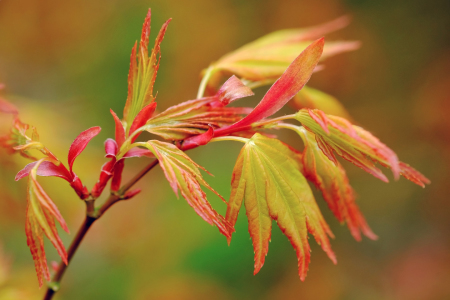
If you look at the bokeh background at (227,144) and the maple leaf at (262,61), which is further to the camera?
the bokeh background at (227,144)

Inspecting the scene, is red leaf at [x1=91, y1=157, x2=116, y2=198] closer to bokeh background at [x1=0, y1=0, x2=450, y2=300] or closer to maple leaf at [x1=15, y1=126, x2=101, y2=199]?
maple leaf at [x1=15, y1=126, x2=101, y2=199]

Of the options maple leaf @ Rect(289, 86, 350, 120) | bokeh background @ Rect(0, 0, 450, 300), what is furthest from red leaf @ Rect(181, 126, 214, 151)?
bokeh background @ Rect(0, 0, 450, 300)

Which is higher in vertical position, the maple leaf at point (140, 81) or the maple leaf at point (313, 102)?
the maple leaf at point (140, 81)

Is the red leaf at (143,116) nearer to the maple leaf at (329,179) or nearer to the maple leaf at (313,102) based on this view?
the maple leaf at (329,179)

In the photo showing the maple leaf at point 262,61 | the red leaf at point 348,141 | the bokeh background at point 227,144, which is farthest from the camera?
the bokeh background at point 227,144

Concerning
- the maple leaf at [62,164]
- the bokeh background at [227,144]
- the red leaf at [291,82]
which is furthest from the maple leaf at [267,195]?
the bokeh background at [227,144]
